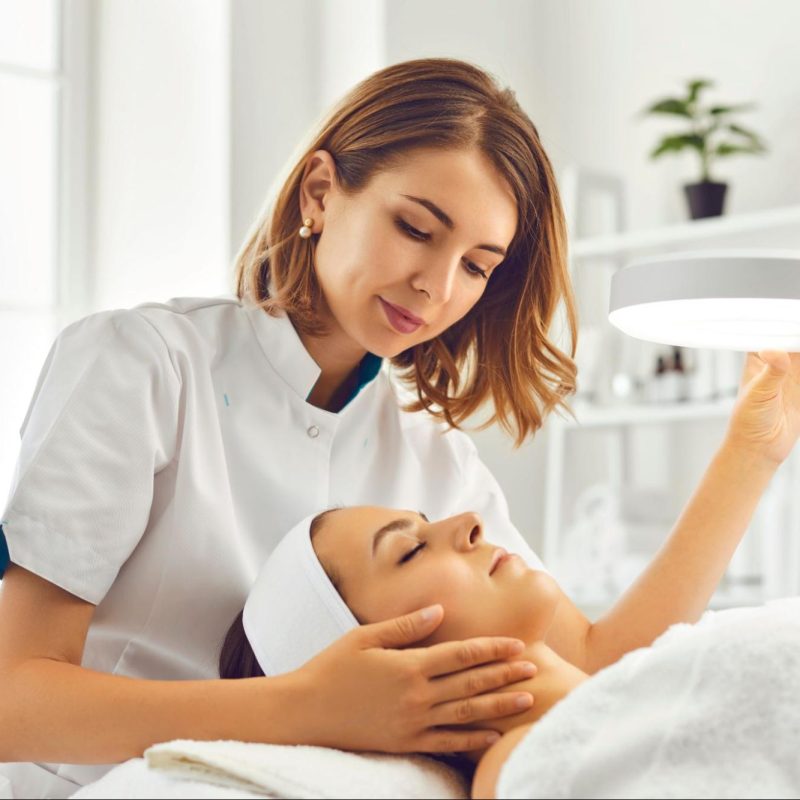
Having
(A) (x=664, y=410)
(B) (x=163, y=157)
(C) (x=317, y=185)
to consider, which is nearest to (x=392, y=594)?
(C) (x=317, y=185)

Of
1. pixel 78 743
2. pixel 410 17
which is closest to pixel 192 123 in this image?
pixel 410 17

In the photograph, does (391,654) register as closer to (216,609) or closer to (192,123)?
(216,609)

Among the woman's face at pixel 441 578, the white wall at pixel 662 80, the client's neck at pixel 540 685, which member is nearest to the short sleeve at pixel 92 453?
the woman's face at pixel 441 578

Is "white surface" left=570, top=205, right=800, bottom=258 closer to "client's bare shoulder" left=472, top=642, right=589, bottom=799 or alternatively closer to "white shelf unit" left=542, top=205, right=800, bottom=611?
"white shelf unit" left=542, top=205, right=800, bottom=611

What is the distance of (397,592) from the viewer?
127cm

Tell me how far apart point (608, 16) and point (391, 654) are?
307 centimetres

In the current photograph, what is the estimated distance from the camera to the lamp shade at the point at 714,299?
1.29 m

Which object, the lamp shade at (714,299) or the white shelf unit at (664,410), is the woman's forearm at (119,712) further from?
the white shelf unit at (664,410)

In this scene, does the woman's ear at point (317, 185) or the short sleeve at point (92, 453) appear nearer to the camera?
the short sleeve at point (92, 453)

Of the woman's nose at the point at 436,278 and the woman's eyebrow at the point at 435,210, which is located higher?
the woman's eyebrow at the point at 435,210

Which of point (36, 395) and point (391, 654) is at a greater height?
point (36, 395)

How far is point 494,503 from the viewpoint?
1.84 m

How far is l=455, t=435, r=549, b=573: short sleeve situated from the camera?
1786 millimetres

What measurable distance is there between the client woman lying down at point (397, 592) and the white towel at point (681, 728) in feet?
0.65
